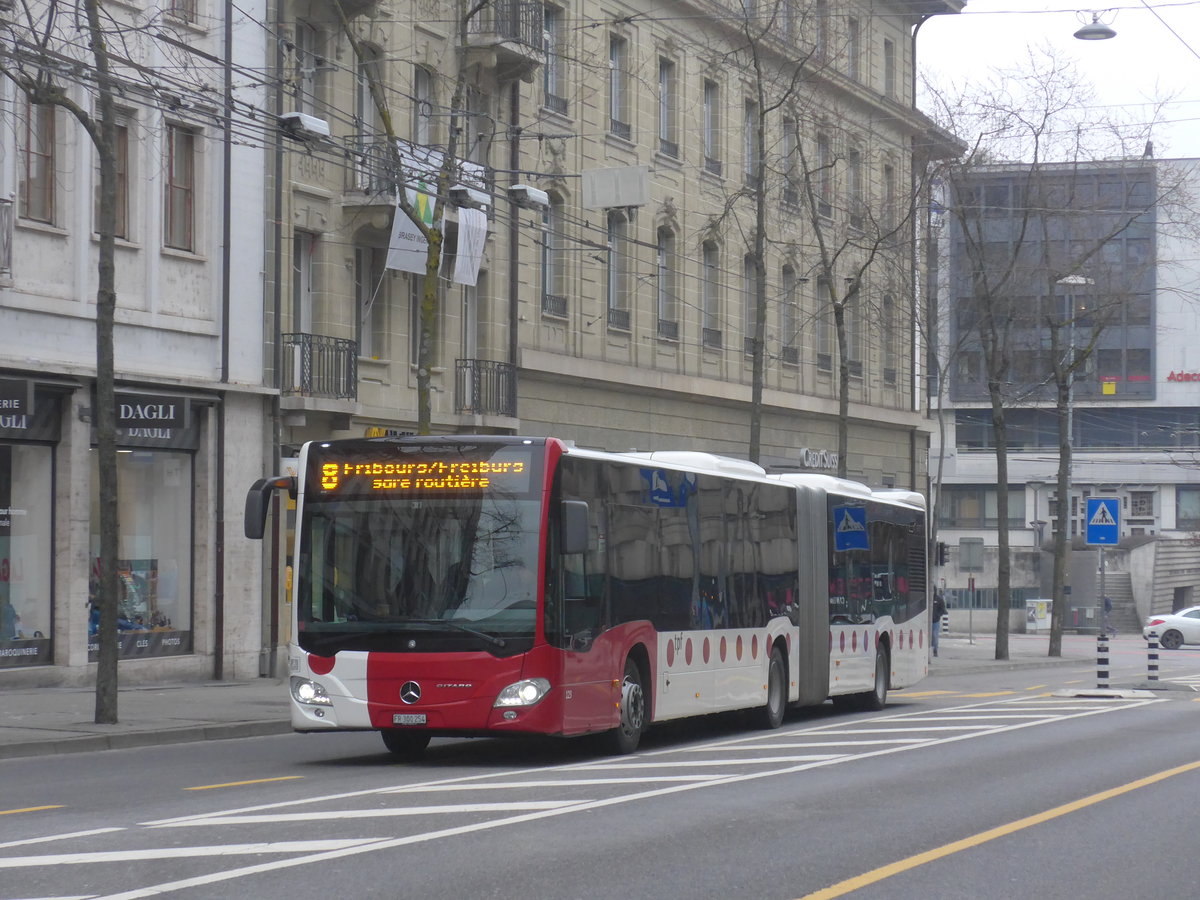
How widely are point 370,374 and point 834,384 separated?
1958 cm

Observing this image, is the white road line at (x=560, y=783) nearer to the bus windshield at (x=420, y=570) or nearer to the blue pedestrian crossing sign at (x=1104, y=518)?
the bus windshield at (x=420, y=570)

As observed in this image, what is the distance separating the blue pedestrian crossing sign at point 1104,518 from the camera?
3428 centimetres

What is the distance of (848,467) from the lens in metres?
47.6

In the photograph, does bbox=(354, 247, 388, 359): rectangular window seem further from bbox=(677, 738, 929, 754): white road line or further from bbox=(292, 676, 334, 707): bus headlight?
bbox=(292, 676, 334, 707): bus headlight

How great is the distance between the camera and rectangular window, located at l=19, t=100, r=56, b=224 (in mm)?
23812

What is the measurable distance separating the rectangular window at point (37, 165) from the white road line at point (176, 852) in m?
15.6

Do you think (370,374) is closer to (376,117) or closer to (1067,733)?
(376,117)

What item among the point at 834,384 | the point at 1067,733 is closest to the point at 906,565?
the point at 1067,733

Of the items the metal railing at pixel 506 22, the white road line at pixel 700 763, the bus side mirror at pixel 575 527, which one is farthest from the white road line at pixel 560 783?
the metal railing at pixel 506 22

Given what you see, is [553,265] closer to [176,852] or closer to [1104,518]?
[1104,518]

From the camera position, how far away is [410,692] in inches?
603

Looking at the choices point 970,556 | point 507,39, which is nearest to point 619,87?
point 507,39

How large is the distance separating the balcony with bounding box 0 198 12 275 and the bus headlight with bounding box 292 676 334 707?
931cm

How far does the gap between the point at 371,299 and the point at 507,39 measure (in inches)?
203
